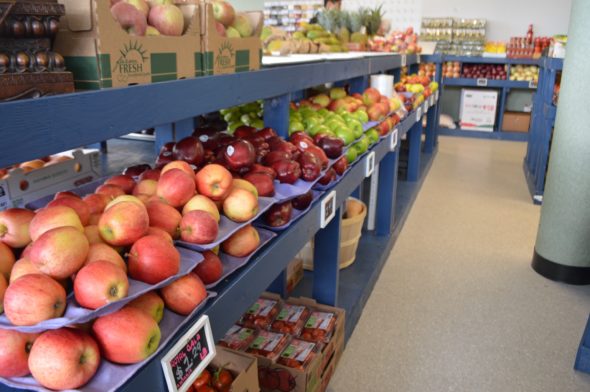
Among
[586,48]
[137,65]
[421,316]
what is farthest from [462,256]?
[137,65]

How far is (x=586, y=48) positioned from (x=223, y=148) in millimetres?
2593

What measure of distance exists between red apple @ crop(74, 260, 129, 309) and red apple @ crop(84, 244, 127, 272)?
48mm

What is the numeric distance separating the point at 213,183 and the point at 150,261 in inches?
16.1

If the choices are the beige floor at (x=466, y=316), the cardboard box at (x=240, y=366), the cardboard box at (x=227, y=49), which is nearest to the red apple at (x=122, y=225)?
the cardboard box at (x=227, y=49)

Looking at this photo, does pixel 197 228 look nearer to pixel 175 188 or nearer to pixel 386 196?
pixel 175 188

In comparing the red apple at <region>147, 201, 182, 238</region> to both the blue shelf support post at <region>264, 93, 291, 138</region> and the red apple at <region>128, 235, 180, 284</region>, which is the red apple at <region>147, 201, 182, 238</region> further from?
the blue shelf support post at <region>264, 93, 291, 138</region>

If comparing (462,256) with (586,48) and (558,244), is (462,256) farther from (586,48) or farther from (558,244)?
(586,48)

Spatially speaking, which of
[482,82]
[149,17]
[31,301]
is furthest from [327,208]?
[482,82]

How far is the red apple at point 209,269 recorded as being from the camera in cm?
117

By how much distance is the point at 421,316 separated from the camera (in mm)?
2826

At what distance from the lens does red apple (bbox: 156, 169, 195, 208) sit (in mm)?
1244

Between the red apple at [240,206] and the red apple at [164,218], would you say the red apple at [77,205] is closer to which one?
the red apple at [164,218]

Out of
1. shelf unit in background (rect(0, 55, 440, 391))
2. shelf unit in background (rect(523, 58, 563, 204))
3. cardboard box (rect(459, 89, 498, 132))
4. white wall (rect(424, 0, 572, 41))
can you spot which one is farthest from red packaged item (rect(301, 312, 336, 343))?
white wall (rect(424, 0, 572, 41))

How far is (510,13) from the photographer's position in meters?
8.94
